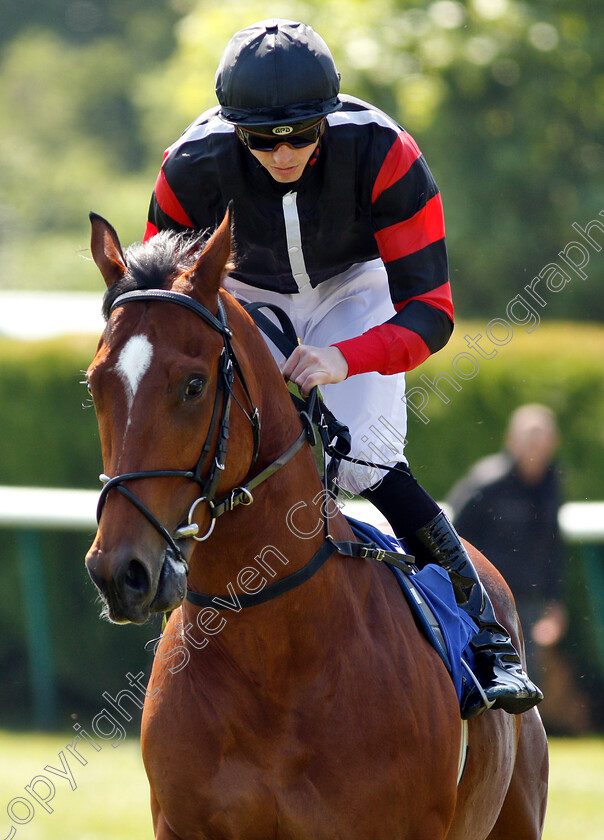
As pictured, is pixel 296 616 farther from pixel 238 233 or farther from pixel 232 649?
pixel 238 233

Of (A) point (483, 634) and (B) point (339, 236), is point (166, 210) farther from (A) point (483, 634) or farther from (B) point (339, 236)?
(A) point (483, 634)

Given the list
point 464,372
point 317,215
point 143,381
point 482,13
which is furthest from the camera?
point 482,13

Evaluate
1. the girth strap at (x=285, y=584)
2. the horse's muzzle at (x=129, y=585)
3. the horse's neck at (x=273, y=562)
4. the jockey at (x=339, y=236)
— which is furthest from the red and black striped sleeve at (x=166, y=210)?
the horse's muzzle at (x=129, y=585)

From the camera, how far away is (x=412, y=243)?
3.40 meters

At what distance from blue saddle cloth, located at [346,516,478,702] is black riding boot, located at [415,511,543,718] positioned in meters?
0.04

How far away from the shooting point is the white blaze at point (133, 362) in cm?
252

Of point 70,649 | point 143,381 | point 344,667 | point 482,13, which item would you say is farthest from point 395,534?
point 482,13

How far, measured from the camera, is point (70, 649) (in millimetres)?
8602

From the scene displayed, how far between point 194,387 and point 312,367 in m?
0.53

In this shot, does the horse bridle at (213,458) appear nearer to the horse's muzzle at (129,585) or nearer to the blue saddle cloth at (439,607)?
the horse's muzzle at (129,585)

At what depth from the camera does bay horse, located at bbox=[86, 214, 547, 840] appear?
2551mm

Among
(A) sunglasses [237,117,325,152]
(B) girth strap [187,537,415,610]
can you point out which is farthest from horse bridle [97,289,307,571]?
(A) sunglasses [237,117,325,152]

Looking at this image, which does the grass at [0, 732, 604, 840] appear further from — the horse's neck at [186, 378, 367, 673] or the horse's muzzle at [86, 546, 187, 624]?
the horse's muzzle at [86, 546, 187, 624]

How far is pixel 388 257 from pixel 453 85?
12871 mm
